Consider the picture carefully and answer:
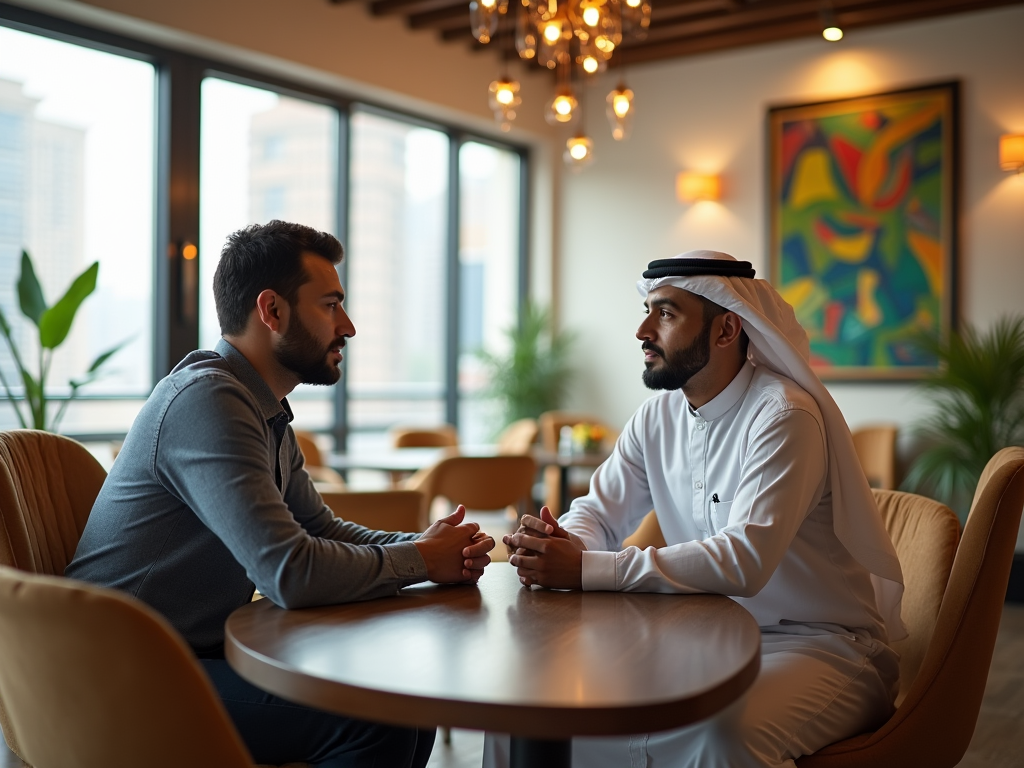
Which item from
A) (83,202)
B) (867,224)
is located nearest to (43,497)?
(83,202)

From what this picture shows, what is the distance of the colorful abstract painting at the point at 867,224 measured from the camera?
20.0ft

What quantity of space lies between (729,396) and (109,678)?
1.44 m

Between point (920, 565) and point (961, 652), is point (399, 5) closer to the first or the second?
point (920, 565)

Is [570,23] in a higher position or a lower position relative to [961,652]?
higher

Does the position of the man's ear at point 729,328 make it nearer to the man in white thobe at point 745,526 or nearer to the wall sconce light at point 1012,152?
the man in white thobe at point 745,526

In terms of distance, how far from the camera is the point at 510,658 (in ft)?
4.34

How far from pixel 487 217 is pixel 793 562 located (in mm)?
6120

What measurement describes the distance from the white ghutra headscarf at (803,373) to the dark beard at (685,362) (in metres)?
0.10

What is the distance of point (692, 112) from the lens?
23.5 feet

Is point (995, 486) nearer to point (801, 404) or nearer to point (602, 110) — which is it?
point (801, 404)

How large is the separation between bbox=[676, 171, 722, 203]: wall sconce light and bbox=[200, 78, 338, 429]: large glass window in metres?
2.50

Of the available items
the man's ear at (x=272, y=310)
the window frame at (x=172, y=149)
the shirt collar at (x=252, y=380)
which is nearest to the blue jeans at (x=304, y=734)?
the shirt collar at (x=252, y=380)

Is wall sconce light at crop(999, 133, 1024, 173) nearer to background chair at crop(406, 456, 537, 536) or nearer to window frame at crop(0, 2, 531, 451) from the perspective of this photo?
background chair at crop(406, 456, 537, 536)

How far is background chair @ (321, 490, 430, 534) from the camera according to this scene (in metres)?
3.04
